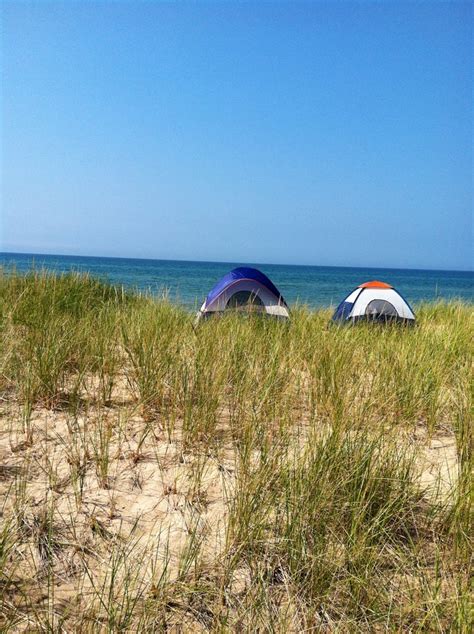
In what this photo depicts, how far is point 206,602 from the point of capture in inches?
63.2

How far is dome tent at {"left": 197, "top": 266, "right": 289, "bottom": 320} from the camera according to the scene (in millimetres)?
6707

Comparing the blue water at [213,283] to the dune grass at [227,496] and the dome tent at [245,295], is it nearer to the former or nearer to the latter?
the dome tent at [245,295]

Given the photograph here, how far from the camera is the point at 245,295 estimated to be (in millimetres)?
6988

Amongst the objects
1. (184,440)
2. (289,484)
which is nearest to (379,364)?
(184,440)

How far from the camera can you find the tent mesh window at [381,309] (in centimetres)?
700

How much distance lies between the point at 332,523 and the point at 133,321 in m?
2.84

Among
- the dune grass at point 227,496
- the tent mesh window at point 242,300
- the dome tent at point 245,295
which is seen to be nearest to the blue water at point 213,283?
the dome tent at point 245,295

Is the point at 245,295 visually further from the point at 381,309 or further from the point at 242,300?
the point at 381,309

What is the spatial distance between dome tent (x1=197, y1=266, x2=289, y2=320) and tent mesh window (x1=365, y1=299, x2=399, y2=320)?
4.00ft

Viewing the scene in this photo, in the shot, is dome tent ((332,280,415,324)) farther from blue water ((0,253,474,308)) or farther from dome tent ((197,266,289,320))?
dome tent ((197,266,289,320))

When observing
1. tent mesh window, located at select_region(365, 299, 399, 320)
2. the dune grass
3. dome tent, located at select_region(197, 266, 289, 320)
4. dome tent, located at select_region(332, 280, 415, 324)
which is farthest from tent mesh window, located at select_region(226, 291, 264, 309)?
the dune grass

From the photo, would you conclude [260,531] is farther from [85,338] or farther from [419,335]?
[419,335]

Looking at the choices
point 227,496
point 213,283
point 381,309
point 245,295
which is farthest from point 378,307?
point 213,283

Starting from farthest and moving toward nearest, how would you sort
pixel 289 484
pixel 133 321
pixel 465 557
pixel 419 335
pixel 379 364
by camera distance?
1. pixel 419 335
2. pixel 133 321
3. pixel 379 364
4. pixel 289 484
5. pixel 465 557
